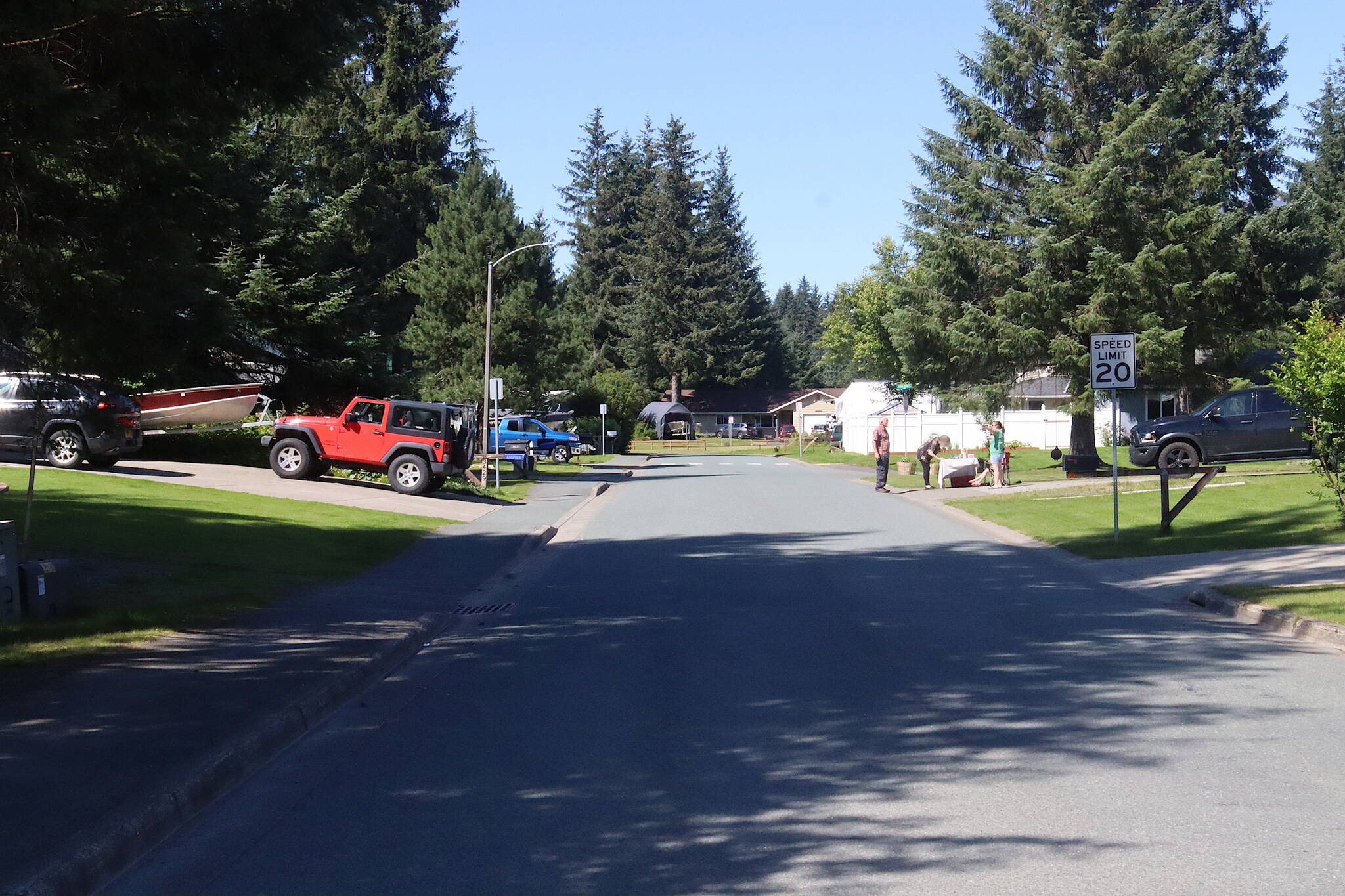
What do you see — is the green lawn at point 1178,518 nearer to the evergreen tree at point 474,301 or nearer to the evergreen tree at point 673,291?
the evergreen tree at point 474,301

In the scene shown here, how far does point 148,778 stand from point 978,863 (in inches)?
150

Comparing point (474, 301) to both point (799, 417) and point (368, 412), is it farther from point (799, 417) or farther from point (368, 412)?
point (799, 417)

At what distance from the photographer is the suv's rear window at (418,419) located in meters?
27.4

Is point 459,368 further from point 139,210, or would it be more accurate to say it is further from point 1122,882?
point 1122,882

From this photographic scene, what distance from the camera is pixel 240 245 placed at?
33094mm

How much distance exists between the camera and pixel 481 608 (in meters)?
12.9

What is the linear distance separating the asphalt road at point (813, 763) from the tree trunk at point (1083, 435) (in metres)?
26.1

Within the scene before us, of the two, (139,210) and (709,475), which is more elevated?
(139,210)

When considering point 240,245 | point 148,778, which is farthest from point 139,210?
point 240,245

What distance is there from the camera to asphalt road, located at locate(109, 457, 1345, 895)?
16.5 ft

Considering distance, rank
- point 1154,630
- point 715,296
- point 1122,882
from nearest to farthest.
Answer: point 1122,882 < point 1154,630 < point 715,296

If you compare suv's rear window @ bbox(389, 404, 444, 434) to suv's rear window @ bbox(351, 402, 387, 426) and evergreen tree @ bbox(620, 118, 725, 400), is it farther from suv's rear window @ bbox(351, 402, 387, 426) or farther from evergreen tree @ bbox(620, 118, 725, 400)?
evergreen tree @ bbox(620, 118, 725, 400)

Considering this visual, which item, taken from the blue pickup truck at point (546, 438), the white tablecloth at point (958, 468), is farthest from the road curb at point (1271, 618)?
the blue pickup truck at point (546, 438)

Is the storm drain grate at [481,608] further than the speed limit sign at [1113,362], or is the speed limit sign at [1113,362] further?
the speed limit sign at [1113,362]
